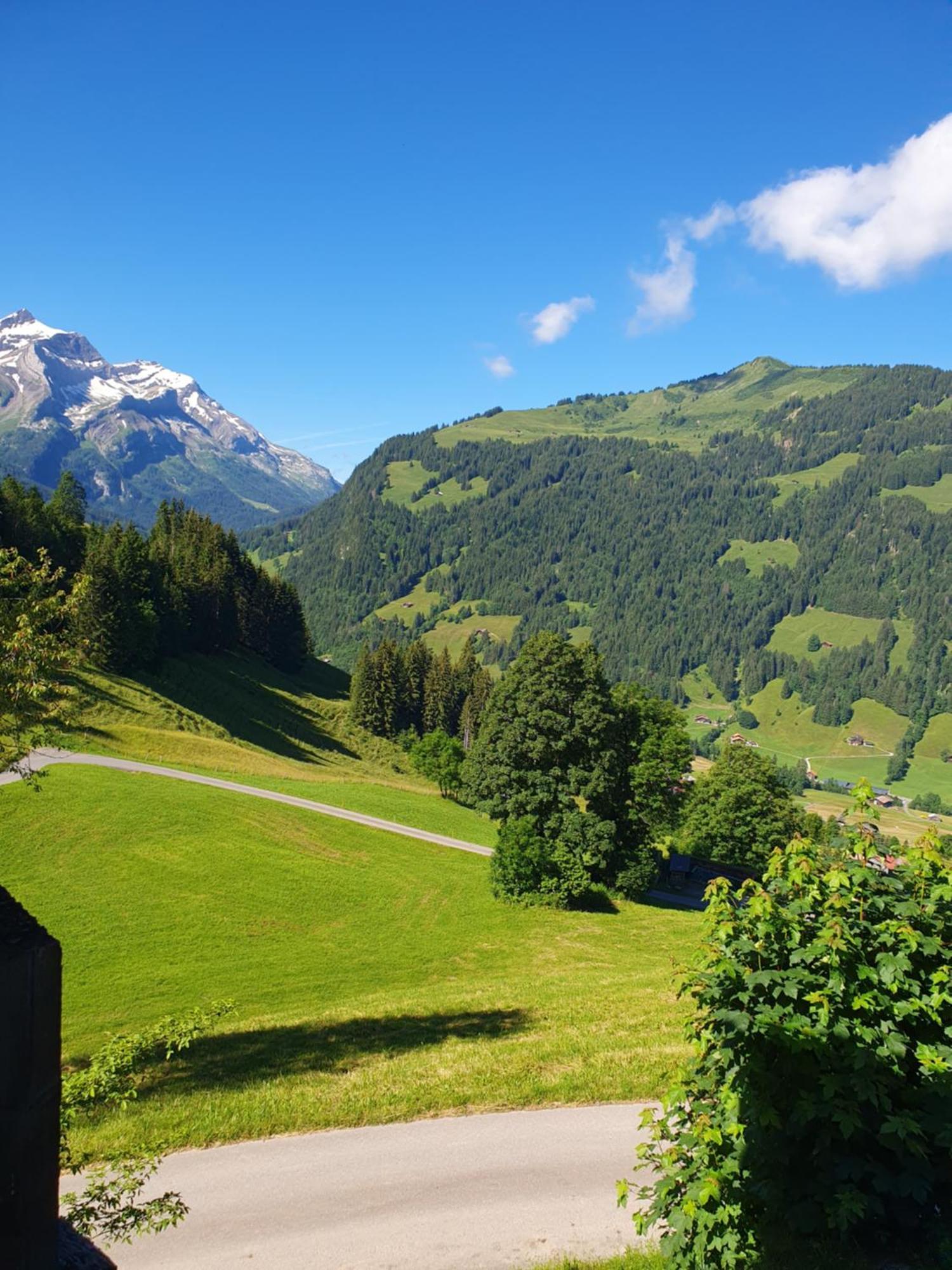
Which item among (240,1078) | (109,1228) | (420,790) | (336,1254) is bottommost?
(420,790)

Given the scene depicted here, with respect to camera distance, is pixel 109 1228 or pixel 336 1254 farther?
pixel 336 1254

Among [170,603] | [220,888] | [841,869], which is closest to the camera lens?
[841,869]

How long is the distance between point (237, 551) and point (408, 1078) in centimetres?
11123

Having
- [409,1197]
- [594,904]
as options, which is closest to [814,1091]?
[409,1197]

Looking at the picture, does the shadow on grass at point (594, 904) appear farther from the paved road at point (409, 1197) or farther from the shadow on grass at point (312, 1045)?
the paved road at point (409, 1197)

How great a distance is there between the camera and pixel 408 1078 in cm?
1523

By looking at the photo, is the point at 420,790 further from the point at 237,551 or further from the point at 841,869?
the point at 841,869

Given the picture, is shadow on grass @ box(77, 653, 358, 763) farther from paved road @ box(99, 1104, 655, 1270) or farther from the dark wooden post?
the dark wooden post

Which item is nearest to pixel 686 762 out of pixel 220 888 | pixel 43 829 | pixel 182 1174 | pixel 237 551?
pixel 220 888

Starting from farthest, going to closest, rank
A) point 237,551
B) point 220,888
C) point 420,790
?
point 237,551
point 420,790
point 220,888

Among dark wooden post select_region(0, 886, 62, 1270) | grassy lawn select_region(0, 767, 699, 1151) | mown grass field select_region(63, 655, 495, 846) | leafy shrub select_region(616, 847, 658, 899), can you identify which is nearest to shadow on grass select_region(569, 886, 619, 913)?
grassy lawn select_region(0, 767, 699, 1151)

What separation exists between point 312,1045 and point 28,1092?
1753 centimetres

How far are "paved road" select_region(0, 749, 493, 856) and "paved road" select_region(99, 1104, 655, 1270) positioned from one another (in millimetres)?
39627

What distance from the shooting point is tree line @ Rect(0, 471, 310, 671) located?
7388cm
